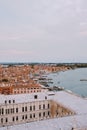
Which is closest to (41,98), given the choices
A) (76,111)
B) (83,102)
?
(83,102)

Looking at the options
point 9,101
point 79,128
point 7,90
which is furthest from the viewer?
point 7,90

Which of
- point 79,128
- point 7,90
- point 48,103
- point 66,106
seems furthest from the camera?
point 7,90

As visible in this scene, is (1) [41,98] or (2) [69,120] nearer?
(2) [69,120]

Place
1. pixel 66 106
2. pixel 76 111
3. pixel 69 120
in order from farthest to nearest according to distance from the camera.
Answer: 1. pixel 66 106
2. pixel 76 111
3. pixel 69 120

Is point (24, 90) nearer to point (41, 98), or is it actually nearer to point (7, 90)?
point (7, 90)

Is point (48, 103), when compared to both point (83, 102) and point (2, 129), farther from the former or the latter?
point (2, 129)

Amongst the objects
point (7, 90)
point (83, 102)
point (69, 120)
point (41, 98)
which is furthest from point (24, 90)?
point (69, 120)

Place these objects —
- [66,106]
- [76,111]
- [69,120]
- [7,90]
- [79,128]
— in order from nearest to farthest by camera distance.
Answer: [79,128]
[69,120]
[76,111]
[66,106]
[7,90]

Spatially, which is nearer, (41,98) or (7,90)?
(41,98)
